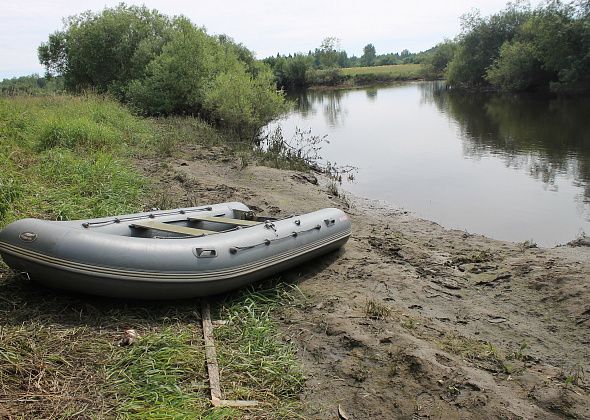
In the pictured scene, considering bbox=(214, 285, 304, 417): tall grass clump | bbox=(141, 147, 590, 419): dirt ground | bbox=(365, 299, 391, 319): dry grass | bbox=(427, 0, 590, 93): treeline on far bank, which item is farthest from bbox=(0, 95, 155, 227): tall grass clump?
bbox=(427, 0, 590, 93): treeline on far bank

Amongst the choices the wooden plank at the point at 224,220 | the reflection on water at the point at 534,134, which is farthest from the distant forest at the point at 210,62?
the wooden plank at the point at 224,220

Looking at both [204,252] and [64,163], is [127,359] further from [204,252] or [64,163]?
[64,163]

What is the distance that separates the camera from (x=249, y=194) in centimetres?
784

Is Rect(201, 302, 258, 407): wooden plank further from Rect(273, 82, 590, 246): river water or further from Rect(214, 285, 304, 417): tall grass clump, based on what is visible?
Rect(273, 82, 590, 246): river water

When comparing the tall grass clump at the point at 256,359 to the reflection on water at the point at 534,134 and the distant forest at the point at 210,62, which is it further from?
the distant forest at the point at 210,62

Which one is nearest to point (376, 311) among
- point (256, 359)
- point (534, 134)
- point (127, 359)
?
point (256, 359)

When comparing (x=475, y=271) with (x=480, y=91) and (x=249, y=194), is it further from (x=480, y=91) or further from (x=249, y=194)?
(x=480, y=91)

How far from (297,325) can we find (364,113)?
919 inches

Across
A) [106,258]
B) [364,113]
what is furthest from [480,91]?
[106,258]

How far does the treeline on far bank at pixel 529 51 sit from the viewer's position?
100 feet

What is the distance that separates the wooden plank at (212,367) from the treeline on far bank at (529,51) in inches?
1241

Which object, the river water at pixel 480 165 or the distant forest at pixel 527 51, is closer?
the river water at pixel 480 165

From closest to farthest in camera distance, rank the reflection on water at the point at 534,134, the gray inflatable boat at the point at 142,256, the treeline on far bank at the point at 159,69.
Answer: the gray inflatable boat at the point at 142,256
the reflection on water at the point at 534,134
the treeline on far bank at the point at 159,69

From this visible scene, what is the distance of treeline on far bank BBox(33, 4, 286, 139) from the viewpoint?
1458 centimetres
